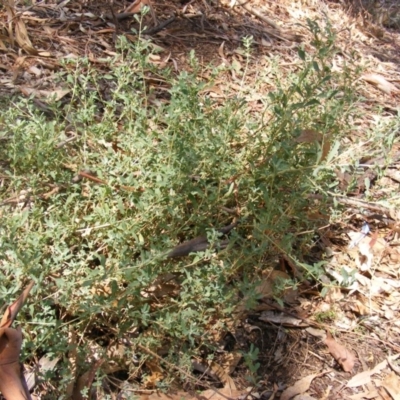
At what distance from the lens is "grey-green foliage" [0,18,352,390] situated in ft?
6.65

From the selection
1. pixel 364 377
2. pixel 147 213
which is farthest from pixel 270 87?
pixel 364 377

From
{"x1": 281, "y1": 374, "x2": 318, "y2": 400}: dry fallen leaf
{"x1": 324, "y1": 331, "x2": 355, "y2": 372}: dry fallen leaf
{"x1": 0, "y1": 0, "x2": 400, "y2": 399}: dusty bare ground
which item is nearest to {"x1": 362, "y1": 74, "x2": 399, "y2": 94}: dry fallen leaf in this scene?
{"x1": 0, "y1": 0, "x2": 400, "y2": 399}: dusty bare ground

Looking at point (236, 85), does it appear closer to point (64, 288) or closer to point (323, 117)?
point (323, 117)

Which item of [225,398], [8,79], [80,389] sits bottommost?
[225,398]

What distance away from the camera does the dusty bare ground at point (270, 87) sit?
2.45 m

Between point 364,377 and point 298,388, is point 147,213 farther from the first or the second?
point 364,377

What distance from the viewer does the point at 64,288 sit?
6.57 ft

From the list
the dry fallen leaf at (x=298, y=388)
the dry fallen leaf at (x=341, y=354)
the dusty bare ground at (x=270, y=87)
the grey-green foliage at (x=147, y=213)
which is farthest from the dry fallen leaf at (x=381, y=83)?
the dry fallen leaf at (x=298, y=388)

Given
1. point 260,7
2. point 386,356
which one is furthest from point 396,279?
point 260,7

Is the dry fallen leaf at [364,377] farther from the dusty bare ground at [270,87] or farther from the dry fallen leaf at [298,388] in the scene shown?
the dry fallen leaf at [298,388]

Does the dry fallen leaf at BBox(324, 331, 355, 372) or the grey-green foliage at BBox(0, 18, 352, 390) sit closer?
the grey-green foliage at BBox(0, 18, 352, 390)

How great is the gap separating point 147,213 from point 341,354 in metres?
1.01

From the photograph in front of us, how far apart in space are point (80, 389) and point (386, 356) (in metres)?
1.31

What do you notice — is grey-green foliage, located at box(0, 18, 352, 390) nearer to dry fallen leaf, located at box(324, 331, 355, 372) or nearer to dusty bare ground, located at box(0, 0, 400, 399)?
dusty bare ground, located at box(0, 0, 400, 399)
